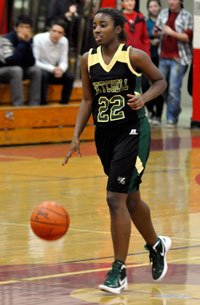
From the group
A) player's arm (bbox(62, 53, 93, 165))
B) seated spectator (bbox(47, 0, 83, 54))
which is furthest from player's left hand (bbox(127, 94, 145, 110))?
seated spectator (bbox(47, 0, 83, 54))

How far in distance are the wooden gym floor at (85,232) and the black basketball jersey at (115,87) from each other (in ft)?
4.34

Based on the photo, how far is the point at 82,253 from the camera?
416 inches

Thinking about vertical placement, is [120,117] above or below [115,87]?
below

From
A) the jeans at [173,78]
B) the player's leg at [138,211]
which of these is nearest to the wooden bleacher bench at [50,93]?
the jeans at [173,78]

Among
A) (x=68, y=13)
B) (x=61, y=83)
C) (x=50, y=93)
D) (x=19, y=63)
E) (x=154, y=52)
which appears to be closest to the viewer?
(x=19, y=63)

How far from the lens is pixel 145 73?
930 centimetres

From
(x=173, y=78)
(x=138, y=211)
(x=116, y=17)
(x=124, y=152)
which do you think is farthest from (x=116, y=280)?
(x=173, y=78)

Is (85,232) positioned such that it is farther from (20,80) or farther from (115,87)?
(20,80)

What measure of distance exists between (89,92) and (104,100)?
0.24 metres

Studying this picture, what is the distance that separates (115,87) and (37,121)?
38.3 ft

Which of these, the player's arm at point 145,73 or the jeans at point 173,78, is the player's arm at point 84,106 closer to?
the player's arm at point 145,73

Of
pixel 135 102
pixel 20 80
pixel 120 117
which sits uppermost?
pixel 135 102

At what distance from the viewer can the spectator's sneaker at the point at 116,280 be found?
8.74m

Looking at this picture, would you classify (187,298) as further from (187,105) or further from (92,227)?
(187,105)
